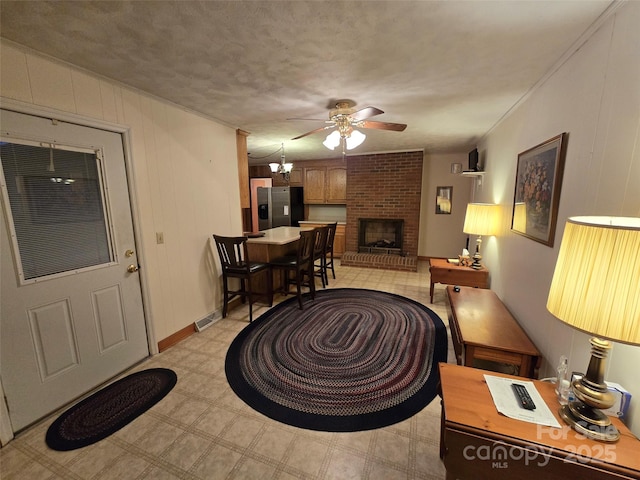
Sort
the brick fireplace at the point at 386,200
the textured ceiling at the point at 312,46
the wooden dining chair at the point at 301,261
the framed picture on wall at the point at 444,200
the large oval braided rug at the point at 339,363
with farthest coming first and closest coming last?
the framed picture on wall at the point at 444,200, the brick fireplace at the point at 386,200, the wooden dining chair at the point at 301,261, the large oval braided rug at the point at 339,363, the textured ceiling at the point at 312,46

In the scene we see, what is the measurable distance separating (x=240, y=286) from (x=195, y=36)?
2.75 m

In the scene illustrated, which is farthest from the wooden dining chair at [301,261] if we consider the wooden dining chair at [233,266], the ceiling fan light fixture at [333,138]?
the ceiling fan light fixture at [333,138]

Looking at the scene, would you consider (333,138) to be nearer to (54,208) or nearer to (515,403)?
(54,208)

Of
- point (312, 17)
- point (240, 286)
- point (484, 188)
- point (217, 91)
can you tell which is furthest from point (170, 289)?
point (484, 188)

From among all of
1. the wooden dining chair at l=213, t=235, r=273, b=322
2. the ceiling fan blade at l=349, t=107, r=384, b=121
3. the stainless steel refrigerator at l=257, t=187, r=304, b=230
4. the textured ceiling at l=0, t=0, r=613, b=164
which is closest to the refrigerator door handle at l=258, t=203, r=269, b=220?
the stainless steel refrigerator at l=257, t=187, r=304, b=230

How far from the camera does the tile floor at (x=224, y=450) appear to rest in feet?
4.65

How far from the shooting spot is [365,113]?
2.19 m

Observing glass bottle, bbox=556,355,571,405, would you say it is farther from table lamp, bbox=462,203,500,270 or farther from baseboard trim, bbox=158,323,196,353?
baseboard trim, bbox=158,323,196,353

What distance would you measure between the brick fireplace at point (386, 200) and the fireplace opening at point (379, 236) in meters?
0.02

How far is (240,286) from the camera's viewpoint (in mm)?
3537

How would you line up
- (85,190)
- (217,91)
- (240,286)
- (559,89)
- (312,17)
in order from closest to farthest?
(312,17)
(559,89)
(85,190)
(217,91)
(240,286)

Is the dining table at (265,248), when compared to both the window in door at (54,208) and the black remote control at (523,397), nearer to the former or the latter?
the window in door at (54,208)

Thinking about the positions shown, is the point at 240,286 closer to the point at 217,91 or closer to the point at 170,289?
the point at 170,289

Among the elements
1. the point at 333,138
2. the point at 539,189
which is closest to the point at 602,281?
the point at 539,189
